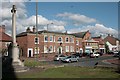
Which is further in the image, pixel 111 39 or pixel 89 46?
pixel 111 39

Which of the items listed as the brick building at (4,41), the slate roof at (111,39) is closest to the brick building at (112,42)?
the slate roof at (111,39)

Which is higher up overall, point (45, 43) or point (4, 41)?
point (4, 41)

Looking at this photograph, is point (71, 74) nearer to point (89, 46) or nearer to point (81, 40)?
point (81, 40)

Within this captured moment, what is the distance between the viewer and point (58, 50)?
69750mm

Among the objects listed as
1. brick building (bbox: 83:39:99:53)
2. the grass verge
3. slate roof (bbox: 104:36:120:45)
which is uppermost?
slate roof (bbox: 104:36:120:45)

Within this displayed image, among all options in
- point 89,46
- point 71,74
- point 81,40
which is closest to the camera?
point 71,74

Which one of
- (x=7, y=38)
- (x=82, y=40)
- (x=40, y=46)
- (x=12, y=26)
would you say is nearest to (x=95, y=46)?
(x=82, y=40)

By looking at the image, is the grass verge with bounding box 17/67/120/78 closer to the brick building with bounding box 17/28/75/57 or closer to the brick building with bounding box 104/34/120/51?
the brick building with bounding box 17/28/75/57

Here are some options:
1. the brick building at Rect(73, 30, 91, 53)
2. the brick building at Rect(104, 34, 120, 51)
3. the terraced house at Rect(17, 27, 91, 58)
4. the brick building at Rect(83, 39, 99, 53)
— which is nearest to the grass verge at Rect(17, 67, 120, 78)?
the terraced house at Rect(17, 27, 91, 58)

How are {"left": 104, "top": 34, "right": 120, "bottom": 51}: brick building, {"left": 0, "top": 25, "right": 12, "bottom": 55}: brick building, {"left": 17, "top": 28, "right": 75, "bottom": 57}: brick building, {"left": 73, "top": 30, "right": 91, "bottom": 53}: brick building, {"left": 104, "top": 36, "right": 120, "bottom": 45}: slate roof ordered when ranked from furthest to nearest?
1. {"left": 104, "top": 36, "right": 120, "bottom": 45}: slate roof
2. {"left": 104, "top": 34, "right": 120, "bottom": 51}: brick building
3. {"left": 73, "top": 30, "right": 91, "bottom": 53}: brick building
4. {"left": 17, "top": 28, "right": 75, "bottom": 57}: brick building
5. {"left": 0, "top": 25, "right": 12, "bottom": 55}: brick building

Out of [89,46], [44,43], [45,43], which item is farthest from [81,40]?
[44,43]

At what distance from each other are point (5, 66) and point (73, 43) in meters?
48.6

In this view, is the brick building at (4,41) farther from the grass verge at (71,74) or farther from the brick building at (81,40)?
the grass verge at (71,74)

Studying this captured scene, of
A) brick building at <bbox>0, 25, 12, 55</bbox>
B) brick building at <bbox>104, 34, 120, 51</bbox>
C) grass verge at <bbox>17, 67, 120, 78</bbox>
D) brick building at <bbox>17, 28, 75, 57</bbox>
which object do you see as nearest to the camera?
grass verge at <bbox>17, 67, 120, 78</bbox>
